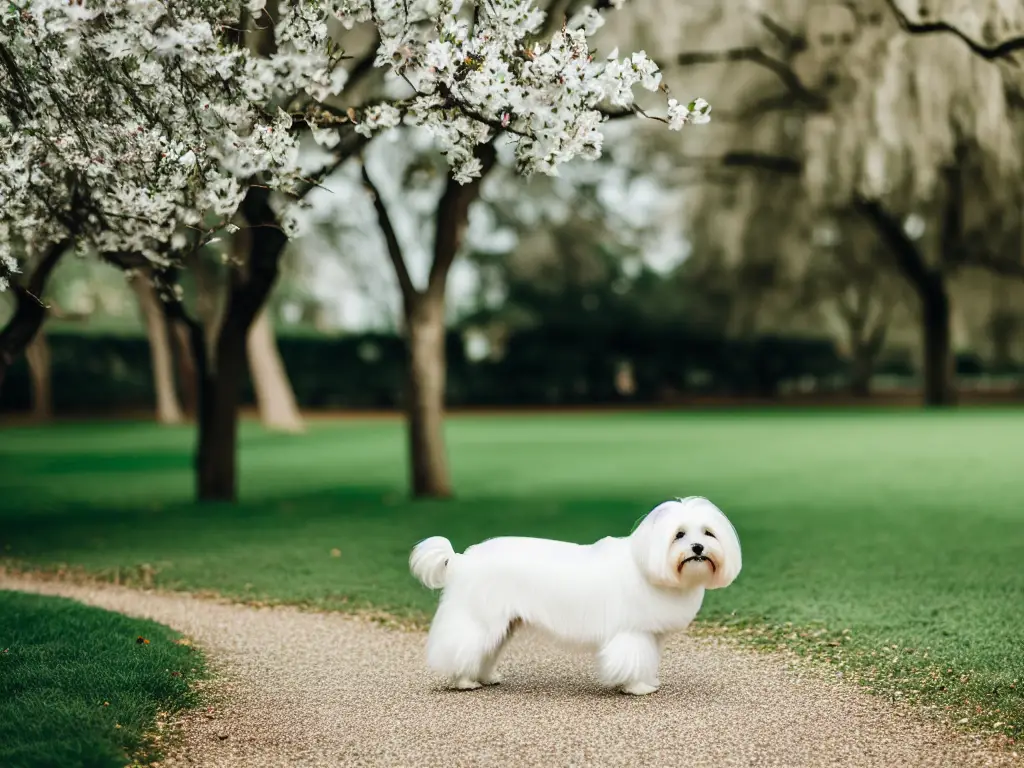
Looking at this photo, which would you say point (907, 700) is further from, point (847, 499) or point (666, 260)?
point (666, 260)

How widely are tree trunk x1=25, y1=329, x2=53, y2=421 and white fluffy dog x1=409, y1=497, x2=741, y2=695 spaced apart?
103 feet

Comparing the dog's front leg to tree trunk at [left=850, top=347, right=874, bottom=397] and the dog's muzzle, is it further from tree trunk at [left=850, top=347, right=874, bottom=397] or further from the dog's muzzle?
tree trunk at [left=850, top=347, right=874, bottom=397]

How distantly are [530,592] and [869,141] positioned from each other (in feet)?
37.1

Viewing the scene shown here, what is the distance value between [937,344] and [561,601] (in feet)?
98.4

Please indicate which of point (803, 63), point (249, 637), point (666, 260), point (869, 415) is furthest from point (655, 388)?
point (249, 637)

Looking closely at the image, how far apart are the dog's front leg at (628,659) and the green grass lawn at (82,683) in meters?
2.14

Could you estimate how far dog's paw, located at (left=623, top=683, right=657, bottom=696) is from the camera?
6.31 m

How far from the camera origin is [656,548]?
5.89 metres

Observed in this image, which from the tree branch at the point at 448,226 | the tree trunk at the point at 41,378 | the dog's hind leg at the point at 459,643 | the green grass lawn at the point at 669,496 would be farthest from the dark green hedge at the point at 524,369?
the dog's hind leg at the point at 459,643

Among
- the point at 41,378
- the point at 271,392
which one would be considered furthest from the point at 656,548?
the point at 41,378

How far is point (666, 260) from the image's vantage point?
4100 centimetres

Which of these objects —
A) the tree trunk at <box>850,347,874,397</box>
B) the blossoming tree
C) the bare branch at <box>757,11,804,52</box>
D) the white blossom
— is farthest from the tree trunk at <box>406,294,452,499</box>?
the tree trunk at <box>850,347,874,397</box>

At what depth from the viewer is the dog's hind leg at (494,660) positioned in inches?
250

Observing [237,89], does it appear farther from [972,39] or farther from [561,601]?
[972,39]
